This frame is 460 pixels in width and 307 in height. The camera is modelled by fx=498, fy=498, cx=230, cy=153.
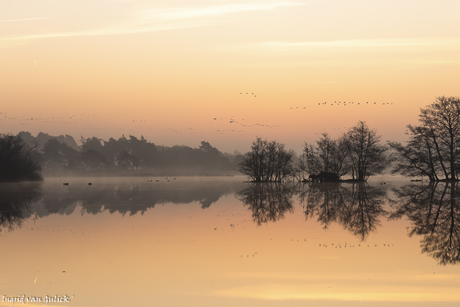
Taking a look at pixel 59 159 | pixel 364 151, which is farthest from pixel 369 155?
pixel 59 159

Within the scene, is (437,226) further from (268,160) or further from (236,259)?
(268,160)

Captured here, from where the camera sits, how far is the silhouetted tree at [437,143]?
2670 inches

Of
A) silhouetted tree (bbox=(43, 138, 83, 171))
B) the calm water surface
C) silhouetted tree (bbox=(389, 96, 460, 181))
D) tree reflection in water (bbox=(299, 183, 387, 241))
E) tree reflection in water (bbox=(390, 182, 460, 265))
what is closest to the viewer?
the calm water surface

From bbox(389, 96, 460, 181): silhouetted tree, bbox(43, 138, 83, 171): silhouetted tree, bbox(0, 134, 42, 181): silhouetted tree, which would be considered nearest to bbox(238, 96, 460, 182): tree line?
bbox(389, 96, 460, 181): silhouetted tree

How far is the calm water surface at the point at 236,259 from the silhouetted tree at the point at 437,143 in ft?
150

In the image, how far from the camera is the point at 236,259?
14656 mm

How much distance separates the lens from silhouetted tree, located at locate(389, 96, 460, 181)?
67812 millimetres

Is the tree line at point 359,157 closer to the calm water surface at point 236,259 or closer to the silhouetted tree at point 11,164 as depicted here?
the silhouetted tree at point 11,164

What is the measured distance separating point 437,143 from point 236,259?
6175cm

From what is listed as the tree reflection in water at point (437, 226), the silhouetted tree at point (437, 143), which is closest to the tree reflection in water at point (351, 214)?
the tree reflection in water at point (437, 226)

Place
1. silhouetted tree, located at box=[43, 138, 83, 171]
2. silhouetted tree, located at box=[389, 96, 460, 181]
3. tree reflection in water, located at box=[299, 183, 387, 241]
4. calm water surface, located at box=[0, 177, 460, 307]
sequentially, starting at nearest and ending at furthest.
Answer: calm water surface, located at box=[0, 177, 460, 307], tree reflection in water, located at box=[299, 183, 387, 241], silhouetted tree, located at box=[389, 96, 460, 181], silhouetted tree, located at box=[43, 138, 83, 171]

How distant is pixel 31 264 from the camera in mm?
13914

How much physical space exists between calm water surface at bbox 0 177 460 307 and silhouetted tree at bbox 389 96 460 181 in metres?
45.7

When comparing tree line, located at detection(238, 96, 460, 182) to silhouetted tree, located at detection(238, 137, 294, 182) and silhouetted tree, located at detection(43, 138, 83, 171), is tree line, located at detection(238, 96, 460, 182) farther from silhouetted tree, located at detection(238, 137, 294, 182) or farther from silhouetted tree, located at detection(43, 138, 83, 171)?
silhouetted tree, located at detection(43, 138, 83, 171)
